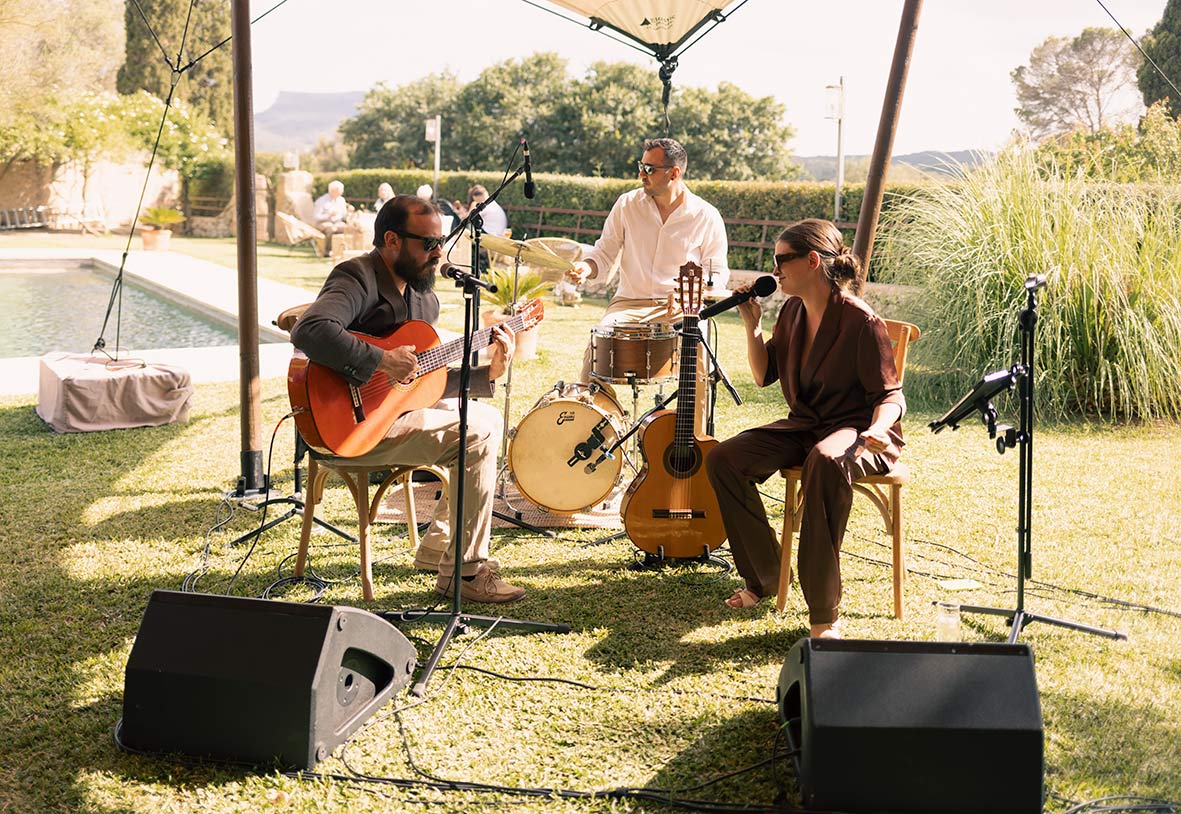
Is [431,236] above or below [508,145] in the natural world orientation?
below

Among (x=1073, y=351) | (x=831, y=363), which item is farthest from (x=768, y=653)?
(x=1073, y=351)

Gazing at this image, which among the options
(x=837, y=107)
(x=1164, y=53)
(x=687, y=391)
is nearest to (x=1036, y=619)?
(x=687, y=391)

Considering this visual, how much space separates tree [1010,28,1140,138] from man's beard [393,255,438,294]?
39.3m

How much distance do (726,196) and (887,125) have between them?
11.6 metres

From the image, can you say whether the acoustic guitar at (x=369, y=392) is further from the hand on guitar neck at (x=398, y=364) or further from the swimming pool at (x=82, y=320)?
the swimming pool at (x=82, y=320)

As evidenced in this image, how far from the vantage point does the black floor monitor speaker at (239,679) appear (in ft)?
8.96

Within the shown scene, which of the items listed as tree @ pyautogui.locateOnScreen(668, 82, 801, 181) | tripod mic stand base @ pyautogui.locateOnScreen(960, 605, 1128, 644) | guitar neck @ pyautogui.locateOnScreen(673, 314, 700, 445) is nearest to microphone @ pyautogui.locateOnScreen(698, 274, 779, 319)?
guitar neck @ pyautogui.locateOnScreen(673, 314, 700, 445)

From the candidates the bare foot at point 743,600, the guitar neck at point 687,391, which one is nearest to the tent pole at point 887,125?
the guitar neck at point 687,391

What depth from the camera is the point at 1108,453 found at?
21.7 ft

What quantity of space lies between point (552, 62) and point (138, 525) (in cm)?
4631

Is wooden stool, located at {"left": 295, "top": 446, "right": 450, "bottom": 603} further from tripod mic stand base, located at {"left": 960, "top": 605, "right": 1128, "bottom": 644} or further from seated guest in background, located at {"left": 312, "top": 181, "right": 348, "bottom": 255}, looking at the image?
seated guest in background, located at {"left": 312, "top": 181, "right": 348, "bottom": 255}

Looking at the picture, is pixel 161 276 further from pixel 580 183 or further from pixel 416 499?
pixel 416 499

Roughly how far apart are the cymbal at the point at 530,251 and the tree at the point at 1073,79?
124ft

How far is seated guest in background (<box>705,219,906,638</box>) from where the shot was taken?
3.62m
